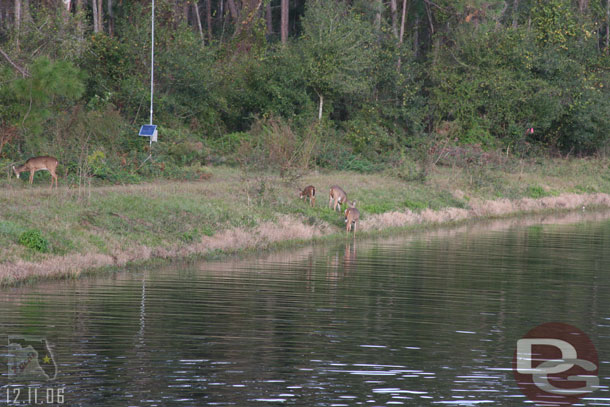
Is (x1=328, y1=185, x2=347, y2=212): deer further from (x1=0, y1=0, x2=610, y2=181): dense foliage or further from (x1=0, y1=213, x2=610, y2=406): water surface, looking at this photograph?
(x1=0, y1=0, x2=610, y2=181): dense foliage

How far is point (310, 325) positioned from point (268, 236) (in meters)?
11.2

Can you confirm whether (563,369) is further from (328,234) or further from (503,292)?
(328,234)

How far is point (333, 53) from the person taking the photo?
50.1 metres

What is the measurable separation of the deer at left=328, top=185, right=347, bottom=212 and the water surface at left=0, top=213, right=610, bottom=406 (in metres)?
5.61

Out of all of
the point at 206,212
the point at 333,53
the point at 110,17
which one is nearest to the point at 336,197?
the point at 206,212

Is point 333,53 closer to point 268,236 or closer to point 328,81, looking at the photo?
point 328,81

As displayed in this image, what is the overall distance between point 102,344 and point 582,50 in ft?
169

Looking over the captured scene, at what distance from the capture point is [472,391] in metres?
11.9

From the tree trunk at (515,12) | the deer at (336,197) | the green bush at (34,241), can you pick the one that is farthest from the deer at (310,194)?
the tree trunk at (515,12)

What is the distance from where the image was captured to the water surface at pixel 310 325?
38.7 feet

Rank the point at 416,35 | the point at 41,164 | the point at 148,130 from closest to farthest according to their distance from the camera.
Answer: the point at 41,164 → the point at 148,130 → the point at 416,35

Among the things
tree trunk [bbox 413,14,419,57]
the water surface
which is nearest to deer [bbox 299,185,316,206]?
the water surface

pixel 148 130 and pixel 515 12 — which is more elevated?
pixel 515 12

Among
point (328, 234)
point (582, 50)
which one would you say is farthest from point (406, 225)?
point (582, 50)
